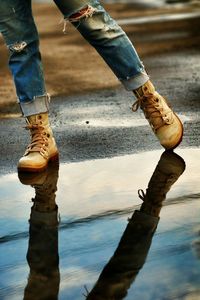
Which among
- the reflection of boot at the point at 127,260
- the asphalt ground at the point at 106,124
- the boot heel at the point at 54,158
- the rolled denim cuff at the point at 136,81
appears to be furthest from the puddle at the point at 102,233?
the rolled denim cuff at the point at 136,81

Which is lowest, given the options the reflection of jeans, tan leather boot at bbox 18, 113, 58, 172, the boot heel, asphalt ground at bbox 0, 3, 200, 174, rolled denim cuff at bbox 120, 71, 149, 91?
asphalt ground at bbox 0, 3, 200, 174

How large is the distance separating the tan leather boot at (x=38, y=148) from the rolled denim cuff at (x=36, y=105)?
32 mm

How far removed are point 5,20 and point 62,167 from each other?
0.86 meters

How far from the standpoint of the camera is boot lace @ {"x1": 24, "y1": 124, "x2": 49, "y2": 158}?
204 inches

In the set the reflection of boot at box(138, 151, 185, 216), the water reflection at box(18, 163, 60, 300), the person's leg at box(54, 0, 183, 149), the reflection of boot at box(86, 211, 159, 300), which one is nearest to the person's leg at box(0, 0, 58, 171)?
the water reflection at box(18, 163, 60, 300)

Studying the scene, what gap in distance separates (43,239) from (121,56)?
4.97 feet

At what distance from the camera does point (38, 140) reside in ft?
17.2

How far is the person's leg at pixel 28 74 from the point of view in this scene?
505 cm

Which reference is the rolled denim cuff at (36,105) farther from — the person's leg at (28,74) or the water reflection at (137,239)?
the water reflection at (137,239)

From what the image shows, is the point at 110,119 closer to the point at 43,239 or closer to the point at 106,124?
the point at 106,124

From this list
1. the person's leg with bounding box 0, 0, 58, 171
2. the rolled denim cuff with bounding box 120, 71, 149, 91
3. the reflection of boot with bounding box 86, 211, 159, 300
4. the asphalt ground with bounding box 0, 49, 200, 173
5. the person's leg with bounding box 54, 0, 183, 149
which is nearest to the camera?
the reflection of boot with bounding box 86, 211, 159, 300

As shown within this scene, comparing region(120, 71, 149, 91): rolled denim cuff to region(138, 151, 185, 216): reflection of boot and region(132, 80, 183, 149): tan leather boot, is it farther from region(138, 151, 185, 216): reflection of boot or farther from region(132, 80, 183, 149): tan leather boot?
region(138, 151, 185, 216): reflection of boot

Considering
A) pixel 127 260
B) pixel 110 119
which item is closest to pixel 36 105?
pixel 110 119

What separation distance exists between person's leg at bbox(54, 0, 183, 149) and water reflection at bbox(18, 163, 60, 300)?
2.04 ft
